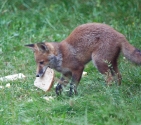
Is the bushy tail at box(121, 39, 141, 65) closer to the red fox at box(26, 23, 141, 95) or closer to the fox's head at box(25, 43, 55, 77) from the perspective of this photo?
the red fox at box(26, 23, 141, 95)

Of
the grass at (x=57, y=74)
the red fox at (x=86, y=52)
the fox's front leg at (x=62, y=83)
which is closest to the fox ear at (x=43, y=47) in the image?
the red fox at (x=86, y=52)

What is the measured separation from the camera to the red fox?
8383mm

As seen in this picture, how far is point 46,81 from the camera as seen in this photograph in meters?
8.60

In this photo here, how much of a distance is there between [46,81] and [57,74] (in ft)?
3.89

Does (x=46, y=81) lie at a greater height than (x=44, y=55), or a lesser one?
lesser

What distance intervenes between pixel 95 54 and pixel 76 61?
37 centimetres

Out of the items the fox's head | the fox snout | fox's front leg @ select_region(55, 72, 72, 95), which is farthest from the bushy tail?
the fox snout

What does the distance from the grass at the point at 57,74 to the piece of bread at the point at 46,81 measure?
103 mm

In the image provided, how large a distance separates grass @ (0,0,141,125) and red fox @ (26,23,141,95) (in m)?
0.28

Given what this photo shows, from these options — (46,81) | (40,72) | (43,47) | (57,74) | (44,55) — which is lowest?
(57,74)

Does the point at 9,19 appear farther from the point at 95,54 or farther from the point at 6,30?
the point at 95,54

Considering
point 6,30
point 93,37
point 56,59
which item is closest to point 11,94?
point 56,59

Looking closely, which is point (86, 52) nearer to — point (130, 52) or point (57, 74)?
point (130, 52)

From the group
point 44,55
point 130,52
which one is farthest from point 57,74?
point 130,52
